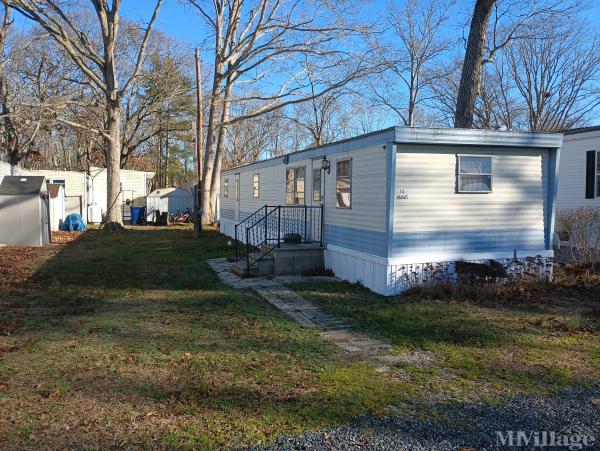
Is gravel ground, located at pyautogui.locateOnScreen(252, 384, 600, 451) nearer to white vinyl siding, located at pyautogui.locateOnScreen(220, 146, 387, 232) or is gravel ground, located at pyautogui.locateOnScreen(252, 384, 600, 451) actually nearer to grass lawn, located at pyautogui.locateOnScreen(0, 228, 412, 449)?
grass lawn, located at pyautogui.locateOnScreen(0, 228, 412, 449)

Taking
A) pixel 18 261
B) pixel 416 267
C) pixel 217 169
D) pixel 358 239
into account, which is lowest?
pixel 18 261

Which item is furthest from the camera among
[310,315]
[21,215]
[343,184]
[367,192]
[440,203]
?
[21,215]

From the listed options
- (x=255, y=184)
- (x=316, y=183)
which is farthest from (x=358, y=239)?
(x=255, y=184)

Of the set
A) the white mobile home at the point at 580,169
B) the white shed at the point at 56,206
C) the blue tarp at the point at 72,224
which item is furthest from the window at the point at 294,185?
the blue tarp at the point at 72,224

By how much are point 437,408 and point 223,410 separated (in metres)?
1.62

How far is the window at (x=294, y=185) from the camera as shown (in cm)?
1202

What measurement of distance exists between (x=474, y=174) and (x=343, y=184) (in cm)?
243

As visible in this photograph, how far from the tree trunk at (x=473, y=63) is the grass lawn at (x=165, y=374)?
7.55 meters

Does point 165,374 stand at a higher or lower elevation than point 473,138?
lower

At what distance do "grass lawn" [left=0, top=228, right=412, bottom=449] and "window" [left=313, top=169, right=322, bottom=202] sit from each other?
3.41m

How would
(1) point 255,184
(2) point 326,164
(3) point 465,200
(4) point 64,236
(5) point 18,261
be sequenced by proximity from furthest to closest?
(4) point 64,236 < (1) point 255,184 < (5) point 18,261 < (2) point 326,164 < (3) point 465,200

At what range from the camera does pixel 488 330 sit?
242 inches

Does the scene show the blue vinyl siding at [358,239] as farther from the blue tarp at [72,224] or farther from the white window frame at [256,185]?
the blue tarp at [72,224]

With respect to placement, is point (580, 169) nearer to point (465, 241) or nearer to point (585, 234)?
point (585, 234)
